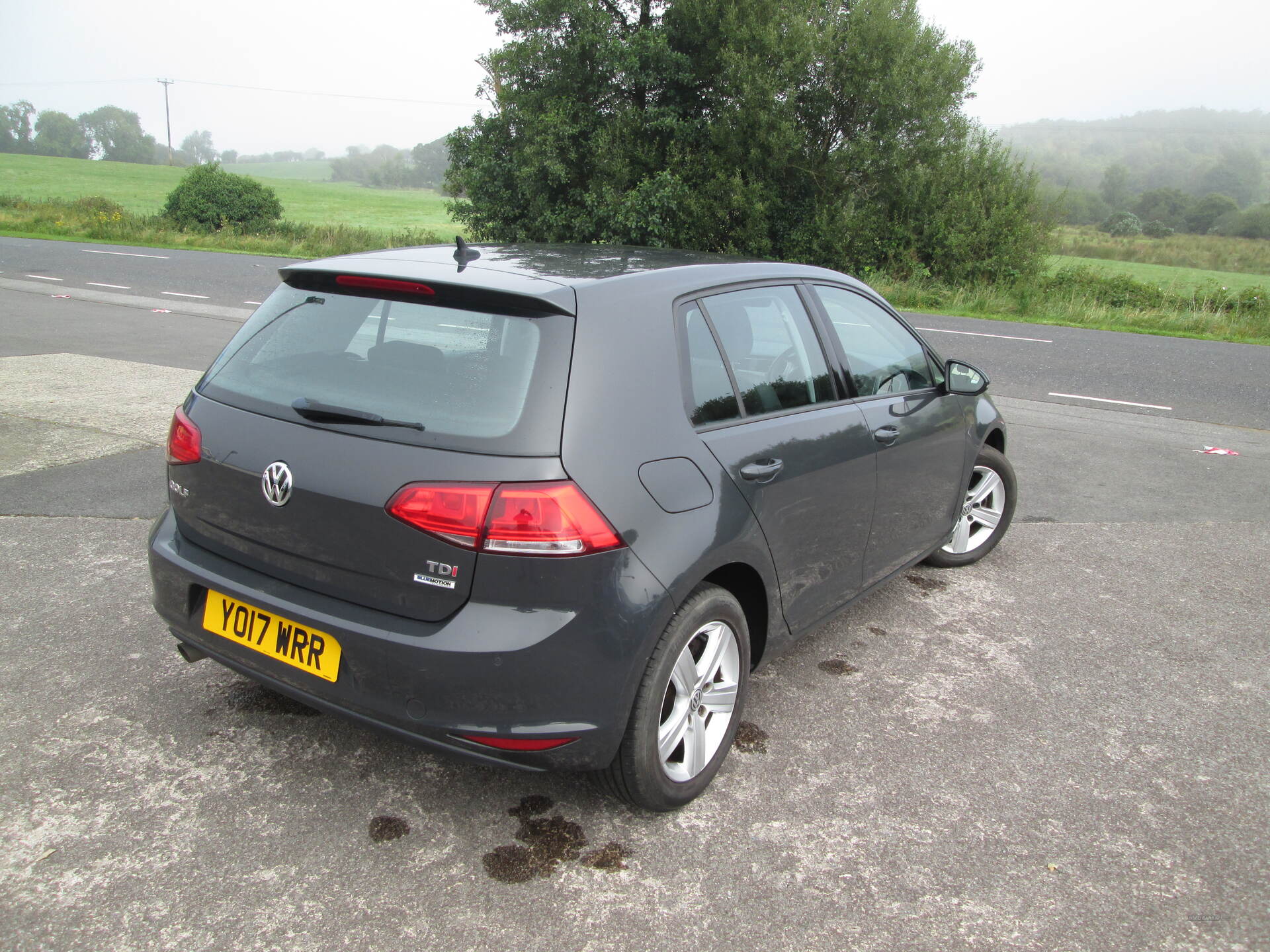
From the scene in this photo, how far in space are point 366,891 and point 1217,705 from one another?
3140mm

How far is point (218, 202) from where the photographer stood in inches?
1341

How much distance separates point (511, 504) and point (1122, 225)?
86.1 metres

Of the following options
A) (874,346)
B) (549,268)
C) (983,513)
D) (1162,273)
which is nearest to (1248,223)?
(1162,273)

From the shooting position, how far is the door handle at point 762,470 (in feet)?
9.59

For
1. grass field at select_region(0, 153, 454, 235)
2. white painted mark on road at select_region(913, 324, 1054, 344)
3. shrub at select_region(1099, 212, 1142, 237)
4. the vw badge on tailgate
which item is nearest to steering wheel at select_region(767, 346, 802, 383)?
the vw badge on tailgate

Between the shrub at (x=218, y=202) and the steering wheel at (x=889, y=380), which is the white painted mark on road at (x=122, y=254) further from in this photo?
the steering wheel at (x=889, y=380)

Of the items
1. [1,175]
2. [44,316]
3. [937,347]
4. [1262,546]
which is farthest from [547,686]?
[1,175]

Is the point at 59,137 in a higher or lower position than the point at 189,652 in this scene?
higher

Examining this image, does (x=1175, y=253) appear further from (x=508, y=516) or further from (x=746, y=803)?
(x=508, y=516)

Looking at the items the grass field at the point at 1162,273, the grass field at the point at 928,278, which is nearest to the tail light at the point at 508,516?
the grass field at the point at 928,278

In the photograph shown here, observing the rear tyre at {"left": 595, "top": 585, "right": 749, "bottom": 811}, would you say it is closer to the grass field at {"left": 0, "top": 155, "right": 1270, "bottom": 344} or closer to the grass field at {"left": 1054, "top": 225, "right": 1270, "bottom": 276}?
the grass field at {"left": 0, "top": 155, "right": 1270, "bottom": 344}

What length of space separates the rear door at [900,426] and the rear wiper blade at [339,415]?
184 cm

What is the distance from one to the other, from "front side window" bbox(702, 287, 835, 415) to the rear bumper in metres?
Answer: 0.91

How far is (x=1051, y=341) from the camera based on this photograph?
46.9 ft
